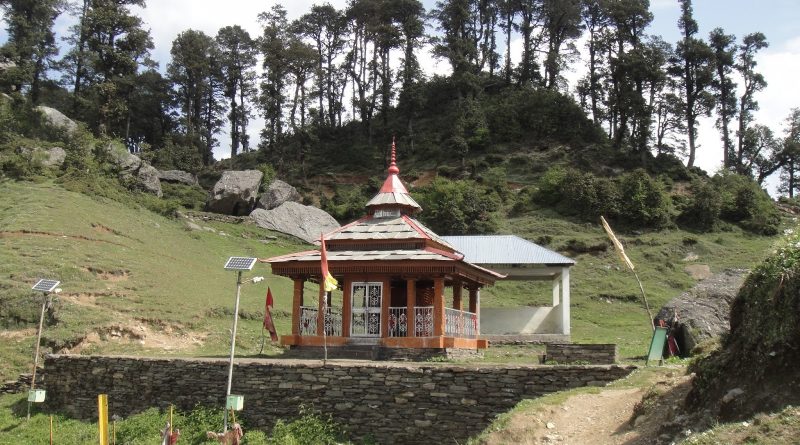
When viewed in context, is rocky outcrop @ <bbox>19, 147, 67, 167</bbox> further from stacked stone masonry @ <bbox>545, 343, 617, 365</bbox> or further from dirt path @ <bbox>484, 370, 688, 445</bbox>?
dirt path @ <bbox>484, 370, 688, 445</bbox>

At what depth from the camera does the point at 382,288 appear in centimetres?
1966

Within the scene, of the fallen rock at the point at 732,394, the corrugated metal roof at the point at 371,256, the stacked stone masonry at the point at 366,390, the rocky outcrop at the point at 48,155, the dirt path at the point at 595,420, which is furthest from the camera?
the rocky outcrop at the point at 48,155

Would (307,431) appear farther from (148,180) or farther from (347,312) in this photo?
(148,180)

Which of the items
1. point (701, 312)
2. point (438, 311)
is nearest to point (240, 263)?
point (438, 311)

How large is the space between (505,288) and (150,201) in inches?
871

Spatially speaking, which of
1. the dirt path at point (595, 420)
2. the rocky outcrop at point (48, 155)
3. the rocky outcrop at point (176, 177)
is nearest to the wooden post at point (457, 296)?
the dirt path at point (595, 420)

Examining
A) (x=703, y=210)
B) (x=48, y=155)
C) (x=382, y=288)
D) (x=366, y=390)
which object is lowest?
(x=366, y=390)

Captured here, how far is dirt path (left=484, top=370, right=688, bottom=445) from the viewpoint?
10.4 meters

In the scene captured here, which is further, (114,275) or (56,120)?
(56,120)

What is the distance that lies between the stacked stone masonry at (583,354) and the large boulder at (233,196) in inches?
1466

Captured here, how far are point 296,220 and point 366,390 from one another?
3339cm

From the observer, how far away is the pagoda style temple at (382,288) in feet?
62.7

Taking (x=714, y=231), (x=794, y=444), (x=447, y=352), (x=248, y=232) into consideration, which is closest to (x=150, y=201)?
(x=248, y=232)

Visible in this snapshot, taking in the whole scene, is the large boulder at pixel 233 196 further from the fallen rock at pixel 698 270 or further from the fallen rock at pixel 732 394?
the fallen rock at pixel 732 394
